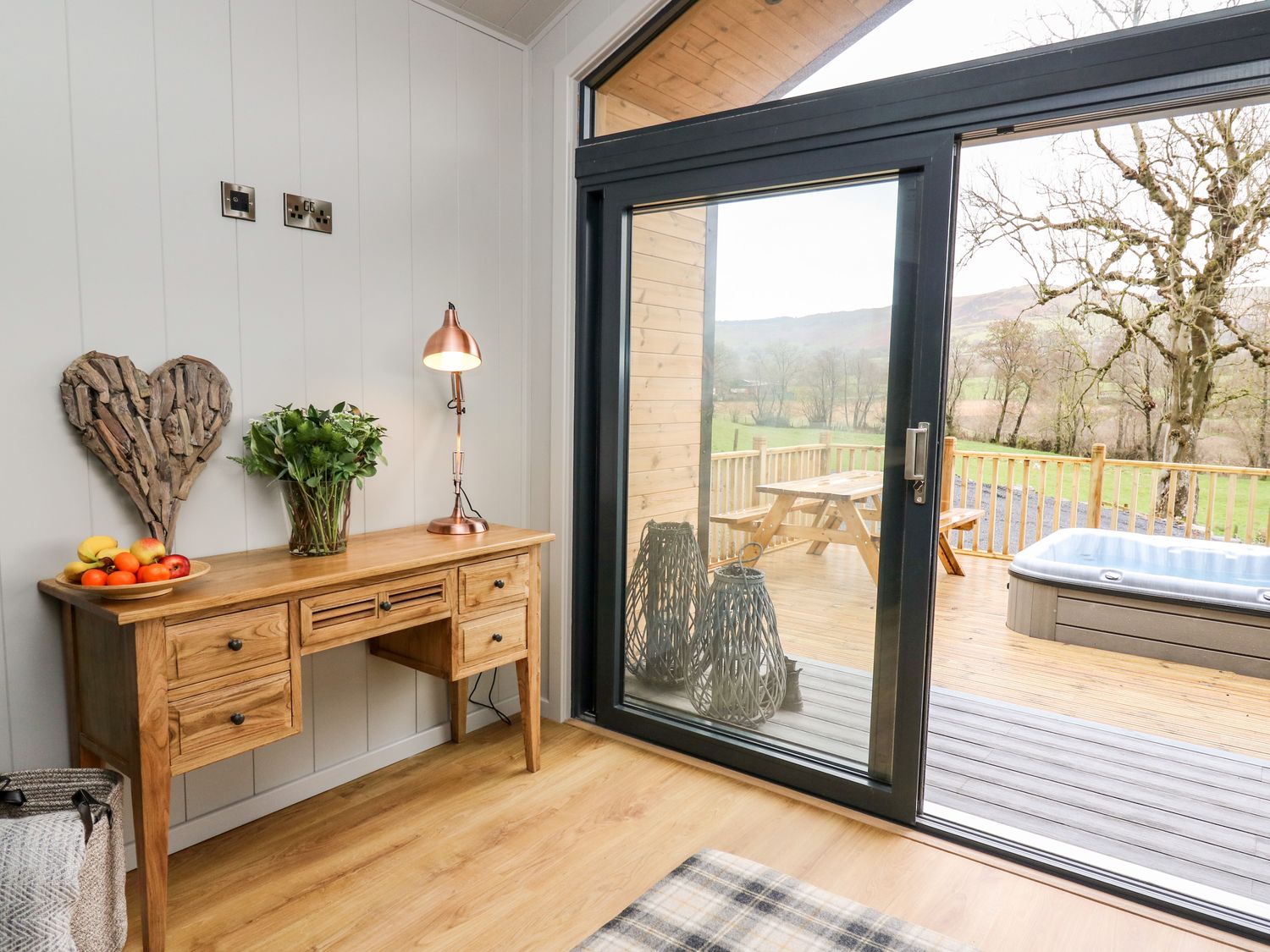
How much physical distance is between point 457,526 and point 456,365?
54 centimetres

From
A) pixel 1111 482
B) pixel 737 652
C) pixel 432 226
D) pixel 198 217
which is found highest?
pixel 432 226

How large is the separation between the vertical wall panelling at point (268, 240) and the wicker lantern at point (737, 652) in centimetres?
142

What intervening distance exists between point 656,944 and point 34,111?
2401mm

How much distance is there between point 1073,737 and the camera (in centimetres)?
327

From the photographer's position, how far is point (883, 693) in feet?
7.92

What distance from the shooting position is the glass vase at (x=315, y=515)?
7.34 ft

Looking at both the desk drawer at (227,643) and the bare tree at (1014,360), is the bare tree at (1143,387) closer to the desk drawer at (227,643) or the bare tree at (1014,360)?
the bare tree at (1014,360)

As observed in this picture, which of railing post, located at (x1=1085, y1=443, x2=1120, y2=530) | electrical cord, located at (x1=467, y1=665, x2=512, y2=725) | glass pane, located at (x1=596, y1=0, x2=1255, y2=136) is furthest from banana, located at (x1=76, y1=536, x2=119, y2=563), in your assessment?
railing post, located at (x1=1085, y1=443, x2=1120, y2=530)

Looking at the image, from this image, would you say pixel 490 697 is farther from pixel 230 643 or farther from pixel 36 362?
pixel 36 362

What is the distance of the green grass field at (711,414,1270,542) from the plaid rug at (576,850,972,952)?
132cm

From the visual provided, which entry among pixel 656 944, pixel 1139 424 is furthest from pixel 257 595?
pixel 1139 424

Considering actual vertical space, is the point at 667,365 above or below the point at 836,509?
above

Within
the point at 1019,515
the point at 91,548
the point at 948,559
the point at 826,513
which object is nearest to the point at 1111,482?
the point at 1019,515

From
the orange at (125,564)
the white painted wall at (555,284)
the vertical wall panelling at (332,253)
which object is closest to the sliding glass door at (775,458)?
the white painted wall at (555,284)
